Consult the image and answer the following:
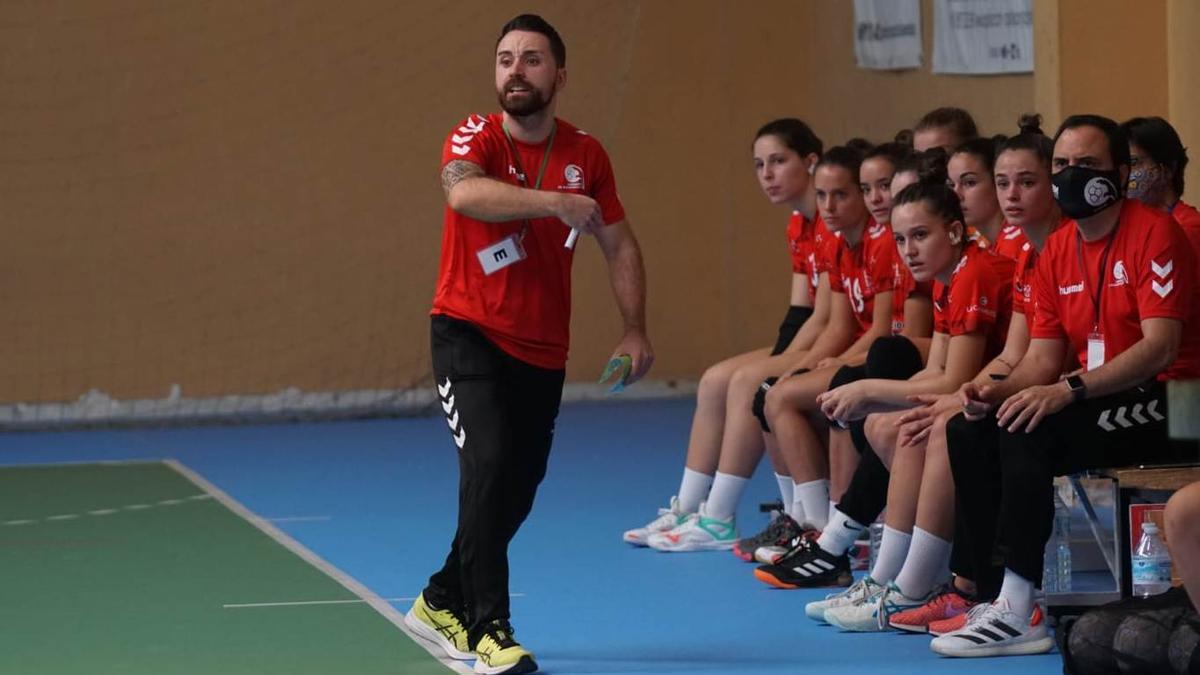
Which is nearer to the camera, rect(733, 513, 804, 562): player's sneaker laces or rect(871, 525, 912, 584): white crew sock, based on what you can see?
rect(871, 525, 912, 584): white crew sock

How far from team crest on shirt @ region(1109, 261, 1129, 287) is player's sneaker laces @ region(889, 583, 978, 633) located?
88cm

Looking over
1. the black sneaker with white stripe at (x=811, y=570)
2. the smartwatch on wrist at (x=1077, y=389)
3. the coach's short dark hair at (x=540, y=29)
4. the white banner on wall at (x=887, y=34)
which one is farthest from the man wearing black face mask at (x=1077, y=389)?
the white banner on wall at (x=887, y=34)

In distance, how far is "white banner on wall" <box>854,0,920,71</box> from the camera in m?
9.62

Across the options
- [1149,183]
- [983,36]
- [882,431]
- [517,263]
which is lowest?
[882,431]

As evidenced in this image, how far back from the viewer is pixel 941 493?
5.22 meters

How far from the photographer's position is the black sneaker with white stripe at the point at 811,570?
588 cm

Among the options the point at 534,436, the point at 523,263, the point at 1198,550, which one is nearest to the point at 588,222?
the point at 523,263

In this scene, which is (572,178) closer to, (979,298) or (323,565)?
(979,298)

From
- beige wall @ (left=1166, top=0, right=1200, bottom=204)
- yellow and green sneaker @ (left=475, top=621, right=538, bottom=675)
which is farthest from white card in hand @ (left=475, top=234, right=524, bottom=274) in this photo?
beige wall @ (left=1166, top=0, right=1200, bottom=204)

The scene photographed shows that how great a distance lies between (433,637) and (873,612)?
3.68ft

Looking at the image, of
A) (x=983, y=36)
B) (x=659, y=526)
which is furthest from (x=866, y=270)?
(x=983, y=36)

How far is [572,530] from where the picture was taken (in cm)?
709

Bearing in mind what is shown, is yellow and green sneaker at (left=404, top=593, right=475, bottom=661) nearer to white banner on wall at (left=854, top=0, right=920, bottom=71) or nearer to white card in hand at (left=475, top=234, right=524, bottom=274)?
white card in hand at (left=475, top=234, right=524, bottom=274)

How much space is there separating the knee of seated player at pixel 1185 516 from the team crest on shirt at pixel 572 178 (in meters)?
1.71
